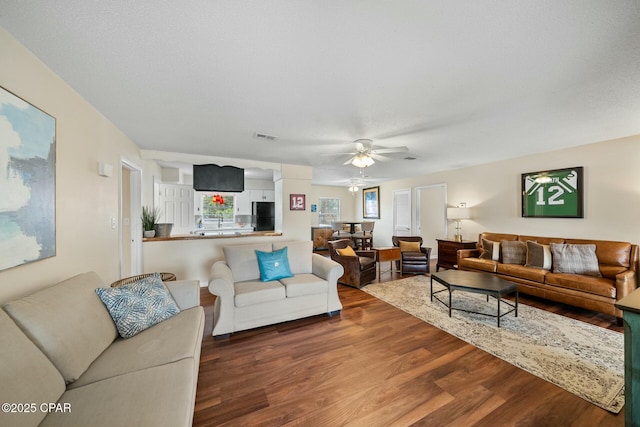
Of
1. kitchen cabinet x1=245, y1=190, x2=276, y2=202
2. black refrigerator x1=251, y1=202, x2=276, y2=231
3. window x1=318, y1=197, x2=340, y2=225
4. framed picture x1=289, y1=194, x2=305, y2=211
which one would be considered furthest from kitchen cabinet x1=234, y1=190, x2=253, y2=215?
window x1=318, y1=197, x2=340, y2=225

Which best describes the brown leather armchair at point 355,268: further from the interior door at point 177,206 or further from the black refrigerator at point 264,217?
the interior door at point 177,206

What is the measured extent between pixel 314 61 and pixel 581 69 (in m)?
2.01

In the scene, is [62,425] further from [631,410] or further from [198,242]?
[198,242]

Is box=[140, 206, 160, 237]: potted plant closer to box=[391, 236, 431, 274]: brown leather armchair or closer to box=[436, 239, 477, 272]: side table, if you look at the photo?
box=[391, 236, 431, 274]: brown leather armchair

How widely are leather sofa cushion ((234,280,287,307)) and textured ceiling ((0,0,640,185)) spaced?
193 centimetres

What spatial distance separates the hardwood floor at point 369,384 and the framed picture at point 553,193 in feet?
6.43

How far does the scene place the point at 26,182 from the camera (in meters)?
1.41

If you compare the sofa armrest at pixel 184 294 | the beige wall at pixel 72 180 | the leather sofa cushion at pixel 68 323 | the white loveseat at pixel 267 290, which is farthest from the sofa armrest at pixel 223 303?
the beige wall at pixel 72 180

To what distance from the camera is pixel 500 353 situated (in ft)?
6.95

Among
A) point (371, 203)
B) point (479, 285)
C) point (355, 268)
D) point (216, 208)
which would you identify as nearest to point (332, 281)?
point (355, 268)

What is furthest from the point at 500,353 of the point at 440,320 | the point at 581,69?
the point at 581,69

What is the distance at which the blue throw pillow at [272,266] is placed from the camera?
2894 mm

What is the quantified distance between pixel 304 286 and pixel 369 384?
47.6 inches

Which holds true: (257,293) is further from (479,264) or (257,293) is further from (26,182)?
(479,264)
